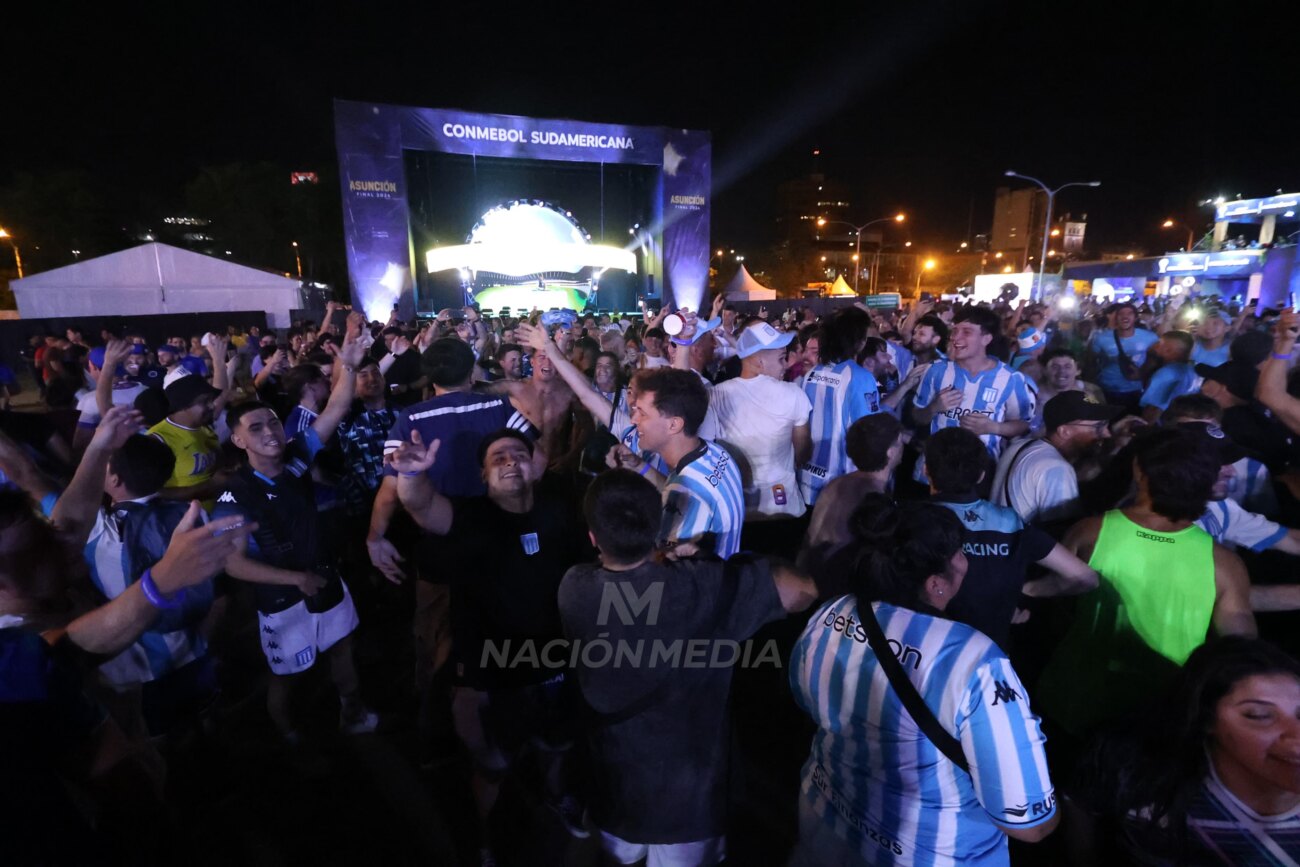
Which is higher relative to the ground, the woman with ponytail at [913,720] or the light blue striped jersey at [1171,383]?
the light blue striped jersey at [1171,383]

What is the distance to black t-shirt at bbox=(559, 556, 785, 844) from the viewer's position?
170 cm

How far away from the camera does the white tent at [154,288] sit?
79.5 feet

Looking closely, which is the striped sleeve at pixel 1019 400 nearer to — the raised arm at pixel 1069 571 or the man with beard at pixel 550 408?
the raised arm at pixel 1069 571

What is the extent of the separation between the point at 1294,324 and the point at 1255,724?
3.10 metres

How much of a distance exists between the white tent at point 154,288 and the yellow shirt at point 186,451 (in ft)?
Result: 80.9

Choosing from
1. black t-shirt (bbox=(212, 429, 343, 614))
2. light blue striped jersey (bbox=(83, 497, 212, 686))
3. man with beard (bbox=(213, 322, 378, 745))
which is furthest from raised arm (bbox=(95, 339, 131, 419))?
light blue striped jersey (bbox=(83, 497, 212, 686))

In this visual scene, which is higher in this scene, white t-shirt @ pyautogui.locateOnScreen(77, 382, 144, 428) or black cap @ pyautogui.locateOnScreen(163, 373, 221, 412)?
black cap @ pyautogui.locateOnScreen(163, 373, 221, 412)

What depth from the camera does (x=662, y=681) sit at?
1.74 metres

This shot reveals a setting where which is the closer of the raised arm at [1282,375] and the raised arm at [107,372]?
the raised arm at [1282,375]

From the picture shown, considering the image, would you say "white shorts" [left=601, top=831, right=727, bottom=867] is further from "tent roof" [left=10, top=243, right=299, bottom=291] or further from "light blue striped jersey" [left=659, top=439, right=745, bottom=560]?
"tent roof" [left=10, top=243, right=299, bottom=291]

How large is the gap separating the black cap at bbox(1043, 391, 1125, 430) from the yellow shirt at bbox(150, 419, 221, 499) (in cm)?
510

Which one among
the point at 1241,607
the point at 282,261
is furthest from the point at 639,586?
the point at 282,261

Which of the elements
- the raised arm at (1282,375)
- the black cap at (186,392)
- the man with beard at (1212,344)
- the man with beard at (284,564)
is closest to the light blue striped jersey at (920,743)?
the man with beard at (284,564)

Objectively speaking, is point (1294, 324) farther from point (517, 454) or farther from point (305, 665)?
point (305, 665)
